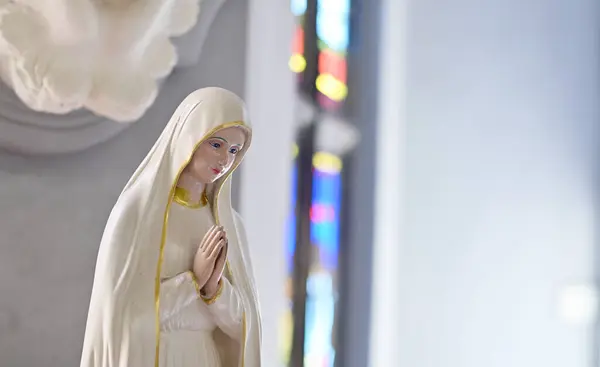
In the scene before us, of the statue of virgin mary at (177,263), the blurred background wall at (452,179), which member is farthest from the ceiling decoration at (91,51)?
the statue of virgin mary at (177,263)

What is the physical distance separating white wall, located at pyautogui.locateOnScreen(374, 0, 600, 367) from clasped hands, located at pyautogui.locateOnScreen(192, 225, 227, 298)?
1.77m

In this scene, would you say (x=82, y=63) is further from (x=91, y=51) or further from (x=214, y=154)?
(x=214, y=154)

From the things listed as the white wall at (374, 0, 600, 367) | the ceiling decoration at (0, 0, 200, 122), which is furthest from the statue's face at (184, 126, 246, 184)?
the white wall at (374, 0, 600, 367)

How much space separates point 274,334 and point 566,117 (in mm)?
1750

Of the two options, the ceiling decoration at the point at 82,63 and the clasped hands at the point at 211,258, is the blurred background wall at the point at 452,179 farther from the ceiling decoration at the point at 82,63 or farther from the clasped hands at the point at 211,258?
the clasped hands at the point at 211,258

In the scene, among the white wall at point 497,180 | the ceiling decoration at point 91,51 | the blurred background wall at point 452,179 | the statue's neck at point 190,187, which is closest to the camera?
the statue's neck at point 190,187

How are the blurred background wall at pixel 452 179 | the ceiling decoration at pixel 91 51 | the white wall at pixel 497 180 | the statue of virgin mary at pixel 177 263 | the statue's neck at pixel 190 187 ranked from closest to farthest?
1. the statue of virgin mary at pixel 177 263
2. the statue's neck at pixel 190 187
3. the ceiling decoration at pixel 91 51
4. the blurred background wall at pixel 452 179
5. the white wall at pixel 497 180

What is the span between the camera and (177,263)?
1505 millimetres

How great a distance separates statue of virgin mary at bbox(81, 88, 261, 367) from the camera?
4.71ft

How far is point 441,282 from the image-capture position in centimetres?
324

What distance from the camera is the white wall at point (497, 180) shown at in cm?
321

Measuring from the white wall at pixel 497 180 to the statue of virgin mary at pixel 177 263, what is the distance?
171 cm

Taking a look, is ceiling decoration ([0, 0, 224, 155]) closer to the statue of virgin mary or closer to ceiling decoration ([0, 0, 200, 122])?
ceiling decoration ([0, 0, 200, 122])

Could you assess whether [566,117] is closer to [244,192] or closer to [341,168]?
[341,168]
